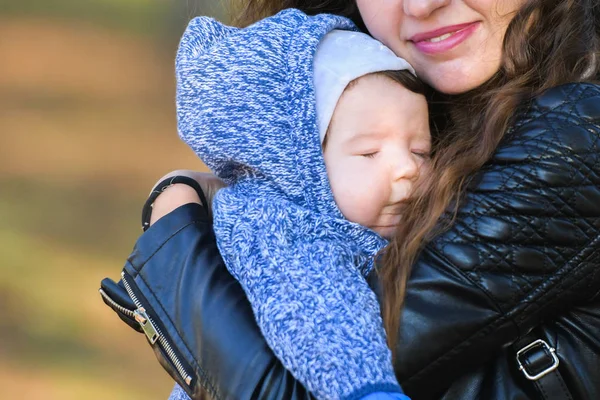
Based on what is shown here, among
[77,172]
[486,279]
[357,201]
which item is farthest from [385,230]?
[77,172]

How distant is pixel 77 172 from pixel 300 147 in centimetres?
348

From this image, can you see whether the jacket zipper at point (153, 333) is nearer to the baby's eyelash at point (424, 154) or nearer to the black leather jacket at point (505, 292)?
the black leather jacket at point (505, 292)

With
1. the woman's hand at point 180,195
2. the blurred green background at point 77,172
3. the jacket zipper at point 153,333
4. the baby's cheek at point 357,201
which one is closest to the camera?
the jacket zipper at point 153,333

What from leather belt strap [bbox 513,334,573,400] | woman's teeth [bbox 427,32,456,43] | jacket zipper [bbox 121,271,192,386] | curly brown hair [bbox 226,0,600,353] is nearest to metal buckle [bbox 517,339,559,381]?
leather belt strap [bbox 513,334,573,400]

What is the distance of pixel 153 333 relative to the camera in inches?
61.9

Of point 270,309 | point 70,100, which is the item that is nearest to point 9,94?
point 70,100

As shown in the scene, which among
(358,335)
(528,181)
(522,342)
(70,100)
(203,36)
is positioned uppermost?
(203,36)

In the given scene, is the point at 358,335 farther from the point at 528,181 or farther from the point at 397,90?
the point at 397,90

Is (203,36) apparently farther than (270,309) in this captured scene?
Yes

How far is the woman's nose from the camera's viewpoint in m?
1.76

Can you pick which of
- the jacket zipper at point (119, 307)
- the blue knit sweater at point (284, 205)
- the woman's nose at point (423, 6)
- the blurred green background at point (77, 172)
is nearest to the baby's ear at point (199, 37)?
the blue knit sweater at point (284, 205)

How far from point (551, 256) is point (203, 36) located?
0.81 metres

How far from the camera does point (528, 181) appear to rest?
142cm

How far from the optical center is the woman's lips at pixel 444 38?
5.84 ft
